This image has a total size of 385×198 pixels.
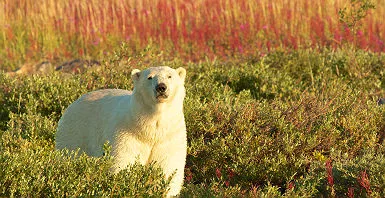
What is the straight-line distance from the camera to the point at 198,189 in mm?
5156

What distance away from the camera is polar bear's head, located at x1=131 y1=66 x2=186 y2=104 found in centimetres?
497

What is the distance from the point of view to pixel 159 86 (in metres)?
4.94

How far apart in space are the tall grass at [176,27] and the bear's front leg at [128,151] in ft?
A: 24.0

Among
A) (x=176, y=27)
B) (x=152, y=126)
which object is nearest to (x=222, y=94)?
(x=152, y=126)

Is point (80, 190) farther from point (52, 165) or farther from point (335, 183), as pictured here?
point (335, 183)

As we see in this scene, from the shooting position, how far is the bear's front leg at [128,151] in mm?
5078

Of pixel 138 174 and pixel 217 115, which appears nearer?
pixel 138 174

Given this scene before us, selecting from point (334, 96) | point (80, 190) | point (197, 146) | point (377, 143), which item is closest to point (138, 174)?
point (80, 190)

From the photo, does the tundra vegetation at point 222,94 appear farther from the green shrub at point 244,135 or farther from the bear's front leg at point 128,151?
the bear's front leg at point 128,151

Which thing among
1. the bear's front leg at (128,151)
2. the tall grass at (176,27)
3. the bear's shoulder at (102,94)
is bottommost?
the tall grass at (176,27)

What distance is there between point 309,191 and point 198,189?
2.72 ft

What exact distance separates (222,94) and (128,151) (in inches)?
124

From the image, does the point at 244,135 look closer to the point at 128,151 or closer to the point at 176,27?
the point at 128,151

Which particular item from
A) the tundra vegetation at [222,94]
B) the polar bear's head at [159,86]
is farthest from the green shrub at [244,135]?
the polar bear's head at [159,86]
